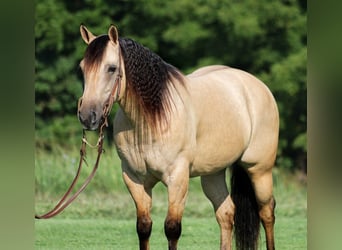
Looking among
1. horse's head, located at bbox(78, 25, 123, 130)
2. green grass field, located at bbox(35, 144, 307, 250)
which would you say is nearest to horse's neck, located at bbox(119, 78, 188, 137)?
horse's head, located at bbox(78, 25, 123, 130)

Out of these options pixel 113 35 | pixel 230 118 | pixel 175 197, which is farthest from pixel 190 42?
pixel 113 35

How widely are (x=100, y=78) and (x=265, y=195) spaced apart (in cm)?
181

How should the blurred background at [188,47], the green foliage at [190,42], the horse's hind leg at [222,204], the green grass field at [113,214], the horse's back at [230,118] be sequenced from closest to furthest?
1. the horse's back at [230,118]
2. the horse's hind leg at [222,204]
3. the green grass field at [113,214]
4. the blurred background at [188,47]
5. the green foliage at [190,42]

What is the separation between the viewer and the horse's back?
4.76 meters

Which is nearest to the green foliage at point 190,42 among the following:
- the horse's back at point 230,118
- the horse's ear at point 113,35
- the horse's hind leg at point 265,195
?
the horse's hind leg at point 265,195

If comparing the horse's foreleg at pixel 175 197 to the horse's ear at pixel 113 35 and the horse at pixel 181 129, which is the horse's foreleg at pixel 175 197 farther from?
the horse's ear at pixel 113 35

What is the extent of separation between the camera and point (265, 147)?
5.35 metres

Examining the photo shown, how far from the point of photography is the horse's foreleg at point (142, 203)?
452cm

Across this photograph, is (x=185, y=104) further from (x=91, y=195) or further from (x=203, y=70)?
(x=91, y=195)

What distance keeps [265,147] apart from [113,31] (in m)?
1.66

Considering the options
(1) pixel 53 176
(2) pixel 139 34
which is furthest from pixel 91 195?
(2) pixel 139 34

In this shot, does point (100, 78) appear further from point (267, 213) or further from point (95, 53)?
point (267, 213)

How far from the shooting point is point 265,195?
17.8 feet

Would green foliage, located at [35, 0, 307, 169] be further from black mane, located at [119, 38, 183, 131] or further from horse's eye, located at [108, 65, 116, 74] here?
horse's eye, located at [108, 65, 116, 74]
